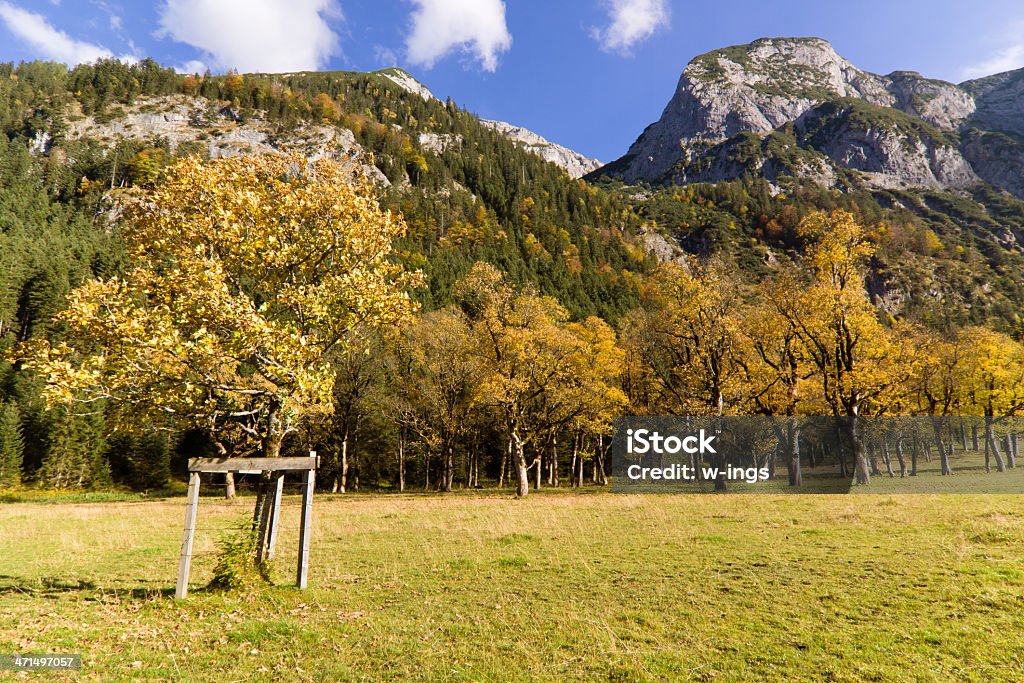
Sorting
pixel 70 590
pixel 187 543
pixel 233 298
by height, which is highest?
pixel 233 298

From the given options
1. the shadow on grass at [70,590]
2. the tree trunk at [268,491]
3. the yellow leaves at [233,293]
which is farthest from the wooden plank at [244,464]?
the shadow on grass at [70,590]

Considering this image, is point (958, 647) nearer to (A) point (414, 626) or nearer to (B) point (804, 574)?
(B) point (804, 574)

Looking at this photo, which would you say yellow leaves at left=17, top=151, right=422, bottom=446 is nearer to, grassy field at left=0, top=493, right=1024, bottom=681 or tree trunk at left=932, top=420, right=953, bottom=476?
grassy field at left=0, top=493, right=1024, bottom=681

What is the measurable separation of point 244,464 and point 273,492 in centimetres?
188

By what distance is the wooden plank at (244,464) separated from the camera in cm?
1151

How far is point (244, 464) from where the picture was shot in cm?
1155

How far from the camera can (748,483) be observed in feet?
142

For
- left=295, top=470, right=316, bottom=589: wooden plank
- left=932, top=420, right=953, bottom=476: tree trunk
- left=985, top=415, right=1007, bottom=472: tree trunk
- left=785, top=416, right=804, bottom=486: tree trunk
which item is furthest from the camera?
left=985, top=415, right=1007, bottom=472: tree trunk

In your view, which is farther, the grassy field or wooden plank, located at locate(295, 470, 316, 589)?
wooden plank, located at locate(295, 470, 316, 589)

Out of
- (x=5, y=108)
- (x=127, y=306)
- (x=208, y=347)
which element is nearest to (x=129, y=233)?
(x=127, y=306)

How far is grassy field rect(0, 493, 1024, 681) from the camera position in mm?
8156

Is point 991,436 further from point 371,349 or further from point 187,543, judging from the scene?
point 187,543

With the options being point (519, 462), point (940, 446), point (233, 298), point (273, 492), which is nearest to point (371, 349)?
point (519, 462)

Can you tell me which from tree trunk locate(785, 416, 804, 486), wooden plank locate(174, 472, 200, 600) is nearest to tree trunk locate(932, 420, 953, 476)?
tree trunk locate(785, 416, 804, 486)
